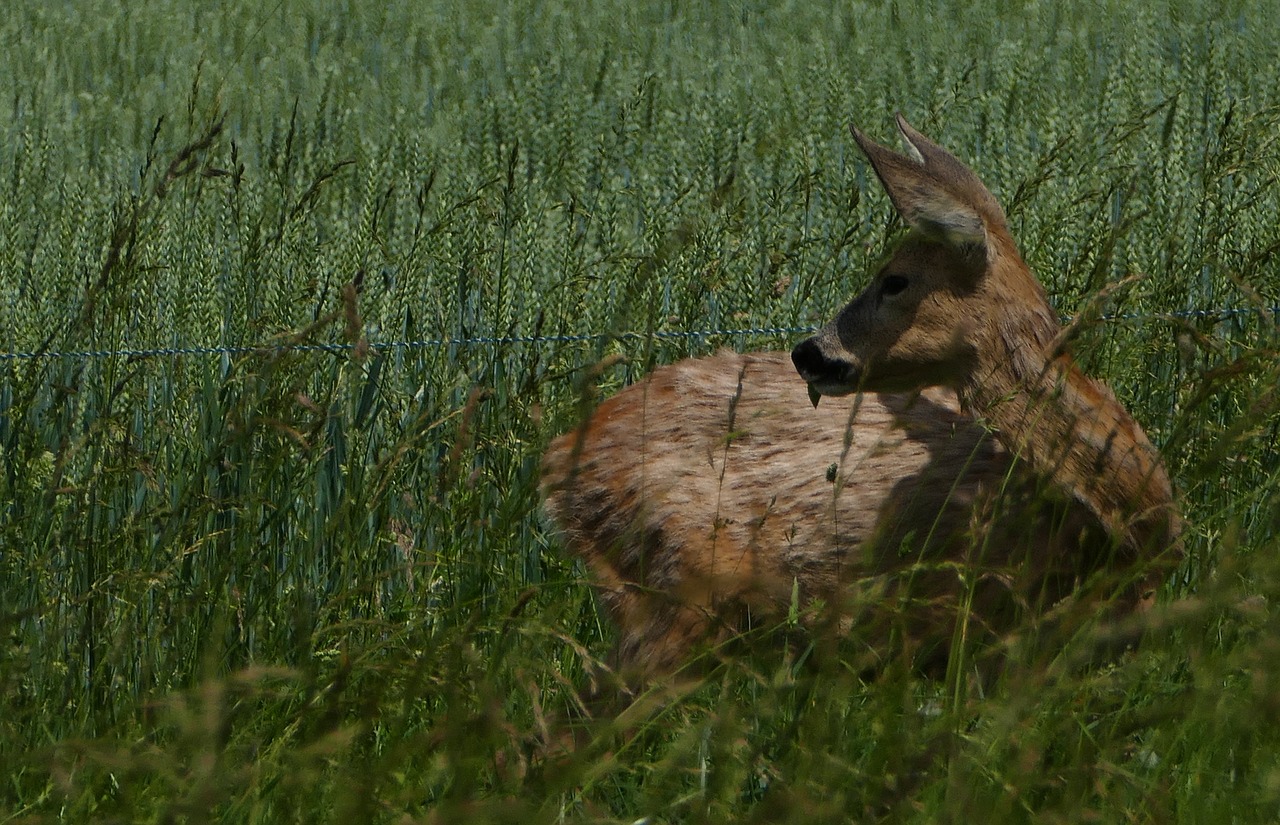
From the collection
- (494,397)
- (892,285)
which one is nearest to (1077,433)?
(892,285)

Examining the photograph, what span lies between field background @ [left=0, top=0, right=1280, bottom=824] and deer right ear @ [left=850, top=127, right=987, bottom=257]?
0.32 metres

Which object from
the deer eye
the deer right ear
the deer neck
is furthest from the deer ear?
the deer neck

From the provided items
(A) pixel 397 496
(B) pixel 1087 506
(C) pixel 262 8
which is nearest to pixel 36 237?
(A) pixel 397 496

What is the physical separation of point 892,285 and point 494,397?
97 cm

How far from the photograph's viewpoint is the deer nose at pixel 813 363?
326 centimetres

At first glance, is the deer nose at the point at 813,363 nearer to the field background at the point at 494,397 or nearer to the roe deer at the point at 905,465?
the roe deer at the point at 905,465

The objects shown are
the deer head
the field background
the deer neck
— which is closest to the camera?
the field background

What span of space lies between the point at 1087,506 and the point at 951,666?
2.40 feet

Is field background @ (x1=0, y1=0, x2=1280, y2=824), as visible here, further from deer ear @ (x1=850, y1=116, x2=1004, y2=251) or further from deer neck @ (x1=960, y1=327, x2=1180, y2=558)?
deer ear @ (x1=850, y1=116, x2=1004, y2=251)

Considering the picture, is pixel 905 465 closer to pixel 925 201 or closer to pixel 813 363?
pixel 813 363

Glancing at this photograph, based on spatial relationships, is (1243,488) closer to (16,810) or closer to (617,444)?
(617,444)

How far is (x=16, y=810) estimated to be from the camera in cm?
239

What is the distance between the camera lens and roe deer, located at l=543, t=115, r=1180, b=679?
3160mm

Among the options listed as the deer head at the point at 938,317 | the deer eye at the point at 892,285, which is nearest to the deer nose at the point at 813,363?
the deer head at the point at 938,317
